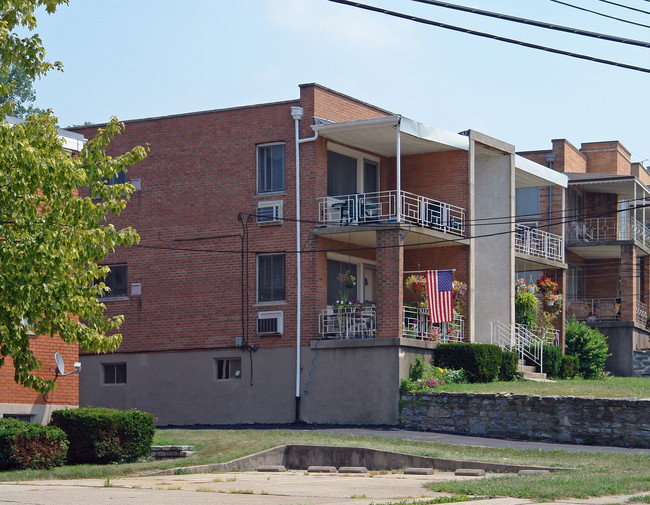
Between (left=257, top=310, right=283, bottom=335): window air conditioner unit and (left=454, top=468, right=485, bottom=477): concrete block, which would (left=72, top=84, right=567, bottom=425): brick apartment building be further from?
(left=454, top=468, right=485, bottom=477): concrete block

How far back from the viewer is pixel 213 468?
21828mm

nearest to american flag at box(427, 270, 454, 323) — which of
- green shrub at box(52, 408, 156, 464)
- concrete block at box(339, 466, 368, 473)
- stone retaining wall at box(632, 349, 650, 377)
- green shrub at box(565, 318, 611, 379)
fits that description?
green shrub at box(565, 318, 611, 379)

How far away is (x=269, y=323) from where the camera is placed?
109ft

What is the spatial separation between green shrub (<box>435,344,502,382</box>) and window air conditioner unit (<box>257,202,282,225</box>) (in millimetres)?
6301

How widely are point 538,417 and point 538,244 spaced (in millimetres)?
15045

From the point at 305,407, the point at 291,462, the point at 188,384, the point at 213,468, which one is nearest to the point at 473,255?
the point at 305,407

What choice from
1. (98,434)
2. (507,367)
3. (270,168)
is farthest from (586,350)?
(98,434)

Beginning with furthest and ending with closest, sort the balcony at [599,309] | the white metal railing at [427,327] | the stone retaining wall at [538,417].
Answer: the balcony at [599,309], the white metal railing at [427,327], the stone retaining wall at [538,417]

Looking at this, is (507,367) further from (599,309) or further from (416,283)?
(599,309)

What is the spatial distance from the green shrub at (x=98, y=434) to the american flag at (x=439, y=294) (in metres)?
11.5

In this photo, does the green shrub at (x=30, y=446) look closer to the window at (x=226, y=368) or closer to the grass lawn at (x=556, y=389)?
the grass lawn at (x=556, y=389)

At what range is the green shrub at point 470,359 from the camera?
3206 cm

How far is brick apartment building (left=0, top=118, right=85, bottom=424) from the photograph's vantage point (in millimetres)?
23875

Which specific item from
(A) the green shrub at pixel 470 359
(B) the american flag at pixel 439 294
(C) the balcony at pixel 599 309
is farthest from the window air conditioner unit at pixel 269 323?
(C) the balcony at pixel 599 309
